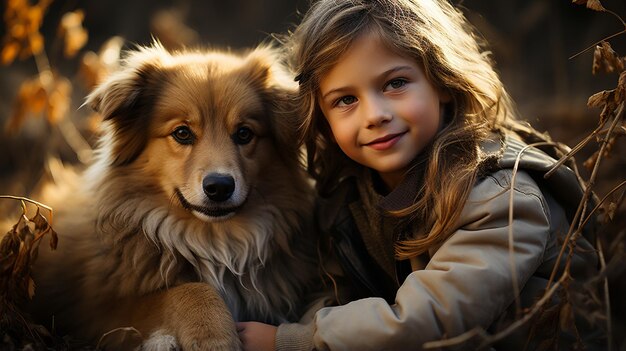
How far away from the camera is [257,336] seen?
2.52 metres

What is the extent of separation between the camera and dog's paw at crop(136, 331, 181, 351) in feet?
Answer: 7.79

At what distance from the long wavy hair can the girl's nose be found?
0.22 metres

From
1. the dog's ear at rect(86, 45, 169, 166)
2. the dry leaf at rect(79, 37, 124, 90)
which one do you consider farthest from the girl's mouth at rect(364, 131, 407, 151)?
the dry leaf at rect(79, 37, 124, 90)

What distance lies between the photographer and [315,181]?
3.15 m

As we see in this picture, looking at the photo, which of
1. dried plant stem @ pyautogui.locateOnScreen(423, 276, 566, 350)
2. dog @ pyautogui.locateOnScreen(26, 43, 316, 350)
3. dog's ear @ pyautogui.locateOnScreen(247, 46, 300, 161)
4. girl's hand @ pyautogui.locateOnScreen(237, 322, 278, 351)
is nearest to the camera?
dried plant stem @ pyautogui.locateOnScreen(423, 276, 566, 350)

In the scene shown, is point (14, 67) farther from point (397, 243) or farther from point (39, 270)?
point (397, 243)

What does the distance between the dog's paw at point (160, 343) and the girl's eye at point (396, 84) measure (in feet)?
4.22

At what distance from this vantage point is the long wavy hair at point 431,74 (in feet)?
7.85

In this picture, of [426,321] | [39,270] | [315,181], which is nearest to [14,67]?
[39,270]

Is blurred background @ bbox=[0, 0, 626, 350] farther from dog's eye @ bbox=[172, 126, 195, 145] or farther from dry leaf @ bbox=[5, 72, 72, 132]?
A: dog's eye @ bbox=[172, 126, 195, 145]

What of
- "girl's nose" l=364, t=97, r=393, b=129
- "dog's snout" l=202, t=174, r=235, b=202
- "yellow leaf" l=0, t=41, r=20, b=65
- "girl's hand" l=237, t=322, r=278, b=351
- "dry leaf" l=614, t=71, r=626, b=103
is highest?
"yellow leaf" l=0, t=41, r=20, b=65

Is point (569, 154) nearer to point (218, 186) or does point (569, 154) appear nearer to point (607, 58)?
point (607, 58)

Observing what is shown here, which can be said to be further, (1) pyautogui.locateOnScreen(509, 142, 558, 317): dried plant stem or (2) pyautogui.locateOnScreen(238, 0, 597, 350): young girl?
(2) pyautogui.locateOnScreen(238, 0, 597, 350): young girl

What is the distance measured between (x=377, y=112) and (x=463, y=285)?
735 millimetres
